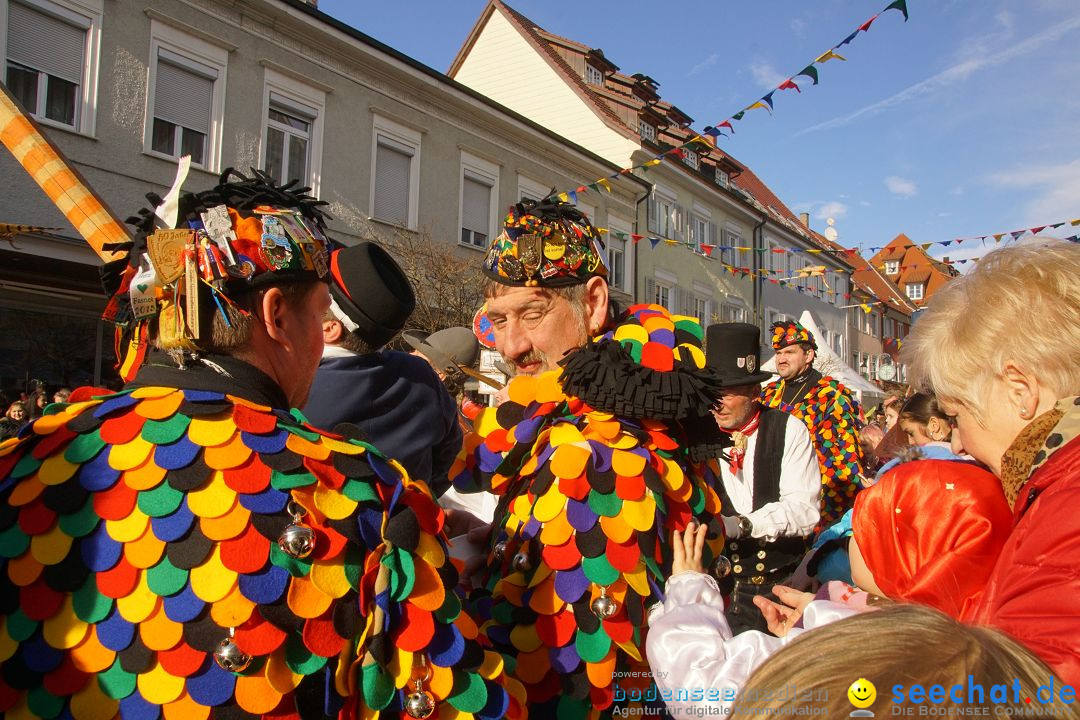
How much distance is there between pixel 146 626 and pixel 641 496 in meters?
1.01

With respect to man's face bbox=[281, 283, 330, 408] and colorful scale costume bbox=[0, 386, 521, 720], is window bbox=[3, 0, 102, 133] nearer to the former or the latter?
man's face bbox=[281, 283, 330, 408]

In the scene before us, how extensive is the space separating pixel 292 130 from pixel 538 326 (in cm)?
1128

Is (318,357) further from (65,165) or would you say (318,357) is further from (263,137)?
(263,137)

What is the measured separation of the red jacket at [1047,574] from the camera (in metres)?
1.02

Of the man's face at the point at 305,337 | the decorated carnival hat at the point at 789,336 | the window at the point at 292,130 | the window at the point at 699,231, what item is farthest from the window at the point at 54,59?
the window at the point at 699,231

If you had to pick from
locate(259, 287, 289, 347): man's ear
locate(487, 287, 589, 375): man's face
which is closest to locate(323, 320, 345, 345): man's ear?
locate(487, 287, 589, 375): man's face

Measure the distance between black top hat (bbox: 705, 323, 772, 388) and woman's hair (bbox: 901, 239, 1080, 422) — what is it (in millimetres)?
1972

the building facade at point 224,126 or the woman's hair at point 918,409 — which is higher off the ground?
the building facade at point 224,126

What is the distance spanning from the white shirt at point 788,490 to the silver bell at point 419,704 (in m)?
2.23

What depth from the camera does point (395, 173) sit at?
13820 mm

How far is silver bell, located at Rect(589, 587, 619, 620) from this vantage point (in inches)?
63.1

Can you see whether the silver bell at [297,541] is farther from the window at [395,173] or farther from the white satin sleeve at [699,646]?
Answer: the window at [395,173]

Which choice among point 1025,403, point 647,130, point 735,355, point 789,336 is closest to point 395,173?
point 789,336

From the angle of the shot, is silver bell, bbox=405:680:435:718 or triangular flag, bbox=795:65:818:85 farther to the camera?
triangular flag, bbox=795:65:818:85
